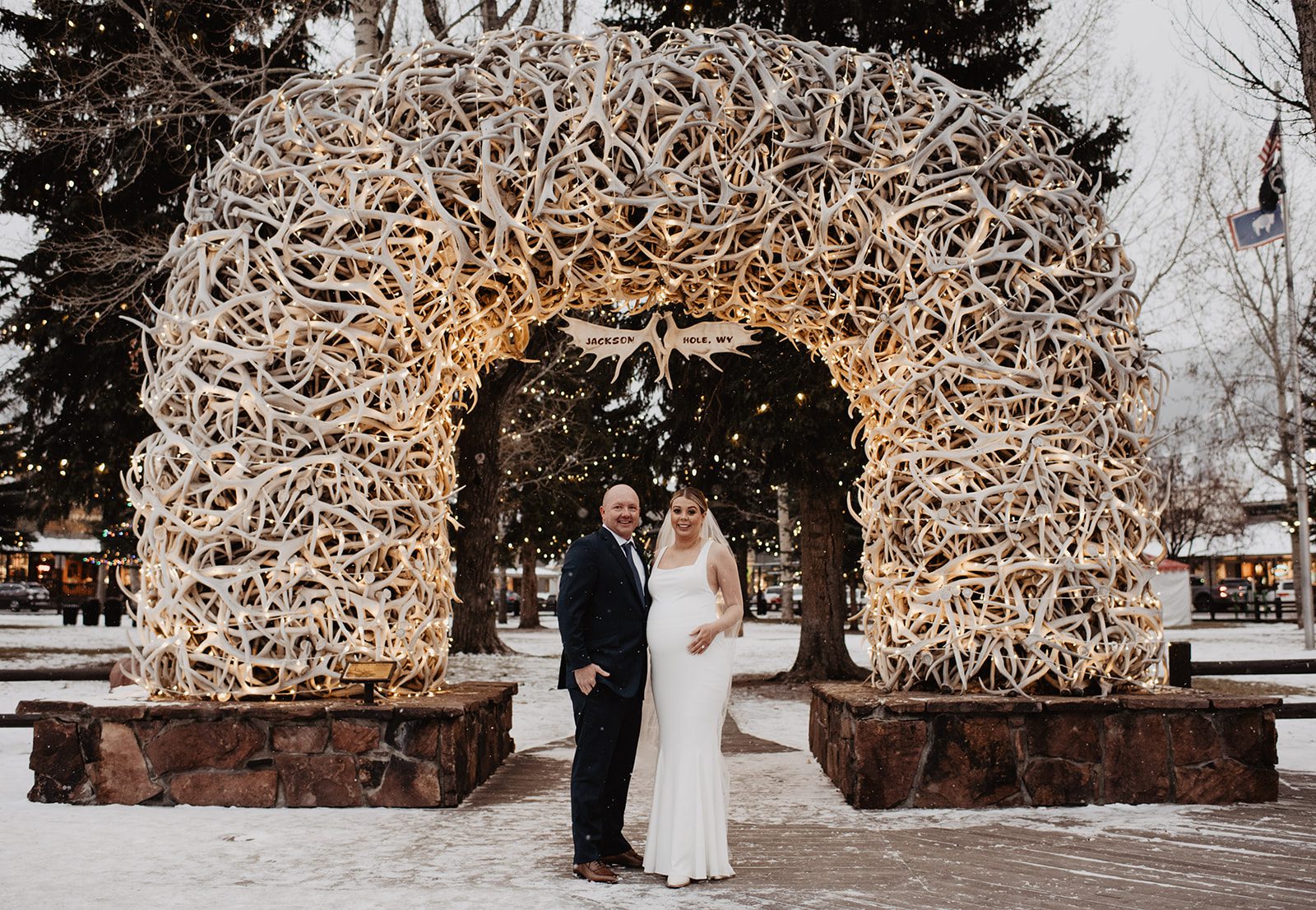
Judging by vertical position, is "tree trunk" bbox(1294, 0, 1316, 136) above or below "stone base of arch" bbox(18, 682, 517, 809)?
above

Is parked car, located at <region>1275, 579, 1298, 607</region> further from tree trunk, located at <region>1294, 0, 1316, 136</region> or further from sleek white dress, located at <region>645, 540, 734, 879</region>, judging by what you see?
sleek white dress, located at <region>645, 540, 734, 879</region>

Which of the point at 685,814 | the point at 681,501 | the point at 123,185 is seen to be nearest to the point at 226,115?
the point at 123,185

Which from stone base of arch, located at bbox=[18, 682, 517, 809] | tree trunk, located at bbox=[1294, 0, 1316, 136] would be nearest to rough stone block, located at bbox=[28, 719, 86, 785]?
stone base of arch, located at bbox=[18, 682, 517, 809]

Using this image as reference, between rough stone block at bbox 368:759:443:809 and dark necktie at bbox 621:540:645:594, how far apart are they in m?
1.68

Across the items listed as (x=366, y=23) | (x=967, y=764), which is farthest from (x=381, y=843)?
(x=366, y=23)

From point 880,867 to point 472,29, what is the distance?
50.3 ft

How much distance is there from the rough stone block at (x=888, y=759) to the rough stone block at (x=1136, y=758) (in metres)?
1.01

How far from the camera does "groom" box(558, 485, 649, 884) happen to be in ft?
15.3

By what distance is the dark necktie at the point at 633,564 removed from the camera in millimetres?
4848

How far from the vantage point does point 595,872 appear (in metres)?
4.40

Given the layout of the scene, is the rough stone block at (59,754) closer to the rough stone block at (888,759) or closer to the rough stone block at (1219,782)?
the rough stone block at (888,759)

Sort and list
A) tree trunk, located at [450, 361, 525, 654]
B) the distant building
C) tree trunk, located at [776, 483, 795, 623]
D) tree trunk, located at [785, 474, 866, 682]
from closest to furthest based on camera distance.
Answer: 1. tree trunk, located at [785, 474, 866, 682]
2. tree trunk, located at [450, 361, 525, 654]
3. tree trunk, located at [776, 483, 795, 623]
4. the distant building

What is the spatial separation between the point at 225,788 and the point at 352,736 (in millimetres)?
703

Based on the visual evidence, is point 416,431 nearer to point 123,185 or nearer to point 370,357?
point 370,357
